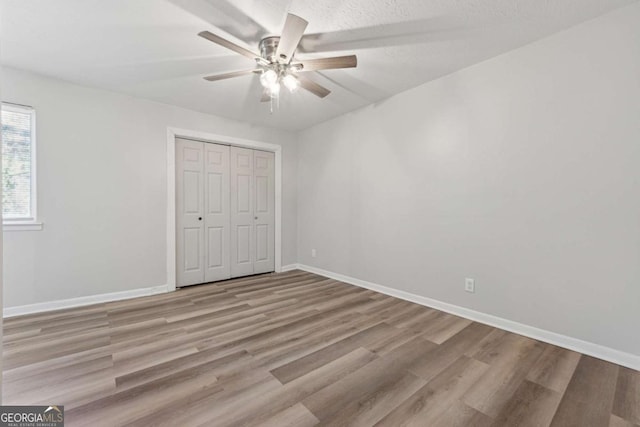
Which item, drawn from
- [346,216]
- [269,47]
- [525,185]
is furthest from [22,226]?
[525,185]

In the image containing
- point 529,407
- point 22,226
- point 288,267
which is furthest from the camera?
point 288,267

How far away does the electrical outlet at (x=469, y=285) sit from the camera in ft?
9.30

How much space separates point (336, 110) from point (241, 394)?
3407mm

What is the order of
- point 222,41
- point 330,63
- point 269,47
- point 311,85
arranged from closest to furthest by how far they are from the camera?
1. point 222,41
2. point 330,63
3. point 269,47
4. point 311,85

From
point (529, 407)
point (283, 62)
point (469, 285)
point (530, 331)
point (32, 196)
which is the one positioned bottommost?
point (529, 407)

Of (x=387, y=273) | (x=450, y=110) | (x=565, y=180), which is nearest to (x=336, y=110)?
(x=450, y=110)

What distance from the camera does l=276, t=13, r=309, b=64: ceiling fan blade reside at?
1804 millimetres

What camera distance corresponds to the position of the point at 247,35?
229cm

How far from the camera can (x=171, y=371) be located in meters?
1.97

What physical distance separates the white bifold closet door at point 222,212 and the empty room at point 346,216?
4 cm

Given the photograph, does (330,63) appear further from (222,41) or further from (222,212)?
(222,212)

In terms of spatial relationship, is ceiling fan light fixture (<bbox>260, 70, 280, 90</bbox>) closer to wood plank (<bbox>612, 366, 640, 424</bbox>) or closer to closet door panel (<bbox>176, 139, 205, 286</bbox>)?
closet door panel (<bbox>176, 139, 205, 286</bbox>)

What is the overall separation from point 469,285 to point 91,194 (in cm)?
414

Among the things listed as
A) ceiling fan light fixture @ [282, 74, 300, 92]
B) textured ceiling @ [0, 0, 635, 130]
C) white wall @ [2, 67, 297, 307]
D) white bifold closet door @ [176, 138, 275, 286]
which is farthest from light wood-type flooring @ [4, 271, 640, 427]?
textured ceiling @ [0, 0, 635, 130]
